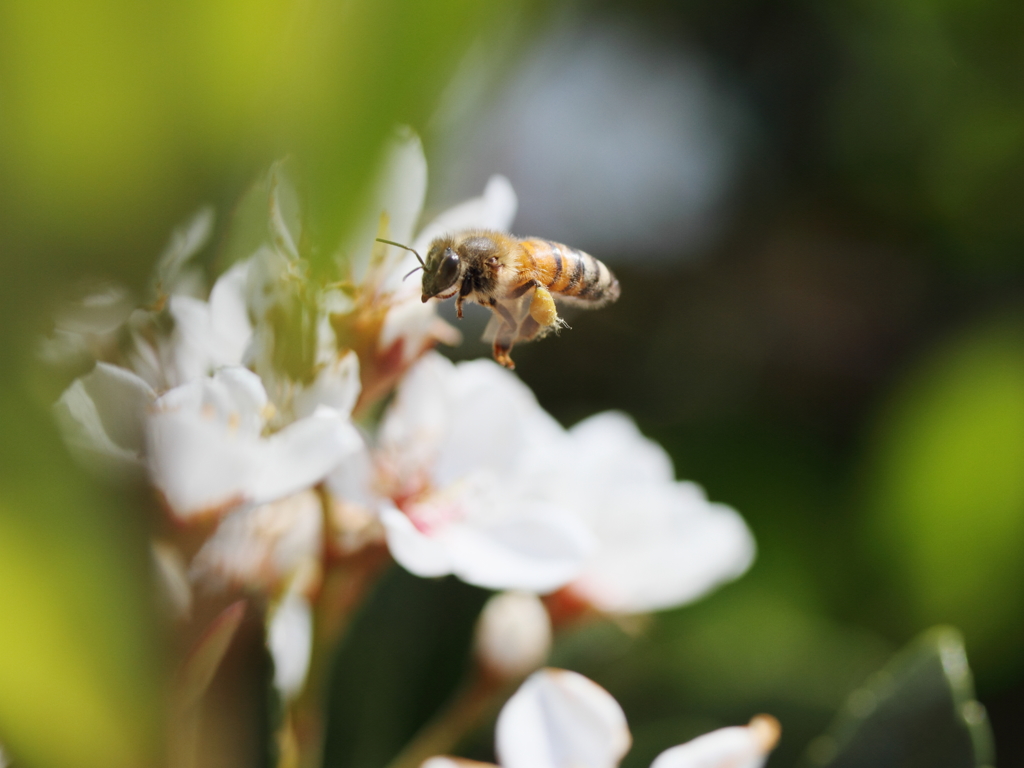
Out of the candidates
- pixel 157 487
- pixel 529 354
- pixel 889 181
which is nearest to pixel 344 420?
pixel 157 487

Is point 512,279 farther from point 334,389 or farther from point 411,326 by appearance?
point 334,389

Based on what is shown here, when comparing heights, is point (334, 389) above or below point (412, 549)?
above

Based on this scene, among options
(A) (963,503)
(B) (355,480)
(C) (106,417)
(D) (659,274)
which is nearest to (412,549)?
(B) (355,480)

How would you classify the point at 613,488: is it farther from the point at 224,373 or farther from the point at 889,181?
the point at 889,181

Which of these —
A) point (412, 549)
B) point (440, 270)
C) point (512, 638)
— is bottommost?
point (512, 638)

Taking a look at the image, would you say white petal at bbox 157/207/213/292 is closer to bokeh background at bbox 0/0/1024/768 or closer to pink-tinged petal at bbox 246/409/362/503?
bokeh background at bbox 0/0/1024/768

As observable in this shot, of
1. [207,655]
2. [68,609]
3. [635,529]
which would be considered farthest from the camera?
[635,529]

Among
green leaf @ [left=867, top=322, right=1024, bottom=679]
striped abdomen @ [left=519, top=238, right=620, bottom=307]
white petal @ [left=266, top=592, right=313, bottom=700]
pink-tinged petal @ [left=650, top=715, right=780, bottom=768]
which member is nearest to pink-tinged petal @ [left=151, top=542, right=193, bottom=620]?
white petal @ [left=266, top=592, right=313, bottom=700]
